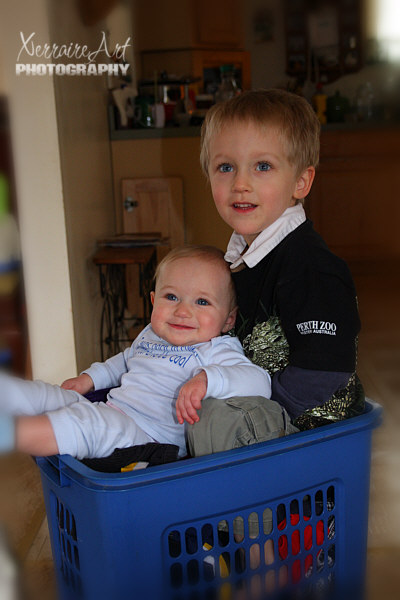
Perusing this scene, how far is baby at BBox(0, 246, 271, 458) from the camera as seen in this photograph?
2.79 feet

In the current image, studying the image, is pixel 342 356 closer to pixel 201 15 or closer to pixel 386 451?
pixel 386 451

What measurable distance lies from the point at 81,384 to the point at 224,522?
1.18 ft

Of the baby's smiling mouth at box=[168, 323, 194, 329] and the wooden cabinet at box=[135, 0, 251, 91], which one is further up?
the wooden cabinet at box=[135, 0, 251, 91]

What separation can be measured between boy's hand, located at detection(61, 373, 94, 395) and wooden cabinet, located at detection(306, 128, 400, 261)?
320 centimetres

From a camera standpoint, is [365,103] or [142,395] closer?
[142,395]

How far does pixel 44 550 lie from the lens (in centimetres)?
139

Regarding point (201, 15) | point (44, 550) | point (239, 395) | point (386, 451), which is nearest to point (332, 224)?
point (201, 15)

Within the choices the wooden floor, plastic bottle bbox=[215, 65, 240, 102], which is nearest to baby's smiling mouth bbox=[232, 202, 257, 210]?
the wooden floor

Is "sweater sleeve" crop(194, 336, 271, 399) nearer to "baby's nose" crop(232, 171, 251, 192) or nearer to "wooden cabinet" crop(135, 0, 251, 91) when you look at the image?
"baby's nose" crop(232, 171, 251, 192)

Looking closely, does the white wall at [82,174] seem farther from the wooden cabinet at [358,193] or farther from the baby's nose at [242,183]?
the wooden cabinet at [358,193]

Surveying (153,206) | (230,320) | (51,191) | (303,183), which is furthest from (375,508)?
(153,206)

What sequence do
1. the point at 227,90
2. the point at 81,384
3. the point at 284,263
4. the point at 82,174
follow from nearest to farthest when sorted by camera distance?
1. the point at 284,263
2. the point at 81,384
3. the point at 82,174
4. the point at 227,90

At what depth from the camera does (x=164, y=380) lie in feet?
3.23

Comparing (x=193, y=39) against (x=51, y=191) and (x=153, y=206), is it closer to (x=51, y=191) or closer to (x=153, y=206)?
(x=153, y=206)
